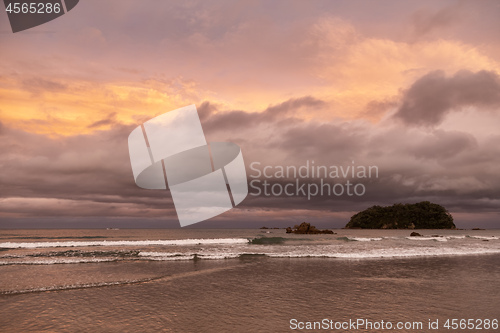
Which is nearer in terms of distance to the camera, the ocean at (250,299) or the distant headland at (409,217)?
the ocean at (250,299)

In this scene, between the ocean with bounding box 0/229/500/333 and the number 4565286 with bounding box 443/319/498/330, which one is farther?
the ocean with bounding box 0/229/500/333

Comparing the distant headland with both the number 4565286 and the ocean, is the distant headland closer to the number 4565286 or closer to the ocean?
the ocean

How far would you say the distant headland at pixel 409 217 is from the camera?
465 ft

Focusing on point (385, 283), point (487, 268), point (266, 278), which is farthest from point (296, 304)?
point (487, 268)

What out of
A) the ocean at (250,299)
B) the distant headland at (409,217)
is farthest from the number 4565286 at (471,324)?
the distant headland at (409,217)

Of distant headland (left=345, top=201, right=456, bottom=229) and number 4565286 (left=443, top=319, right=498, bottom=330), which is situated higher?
number 4565286 (left=443, top=319, right=498, bottom=330)

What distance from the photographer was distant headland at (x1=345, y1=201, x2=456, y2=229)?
14175 cm

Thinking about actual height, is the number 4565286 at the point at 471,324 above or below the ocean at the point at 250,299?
above

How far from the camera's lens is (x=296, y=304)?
10.2m

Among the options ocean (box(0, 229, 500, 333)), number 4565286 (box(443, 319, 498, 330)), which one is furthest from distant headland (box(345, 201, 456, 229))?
number 4565286 (box(443, 319, 498, 330))

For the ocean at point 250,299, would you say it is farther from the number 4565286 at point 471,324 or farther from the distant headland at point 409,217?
the distant headland at point 409,217

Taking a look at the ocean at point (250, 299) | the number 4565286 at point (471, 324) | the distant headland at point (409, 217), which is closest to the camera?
the number 4565286 at point (471, 324)

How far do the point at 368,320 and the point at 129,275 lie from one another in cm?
1268

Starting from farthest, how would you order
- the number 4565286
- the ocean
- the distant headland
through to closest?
the distant headland
the ocean
the number 4565286
